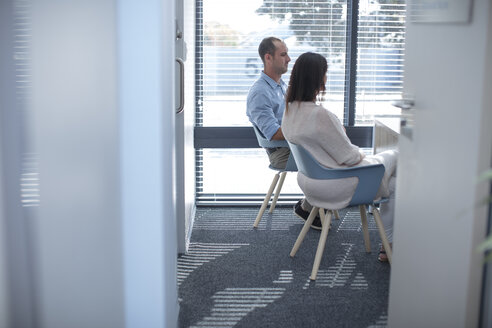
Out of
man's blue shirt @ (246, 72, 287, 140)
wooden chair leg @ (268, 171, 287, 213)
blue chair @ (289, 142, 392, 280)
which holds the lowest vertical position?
wooden chair leg @ (268, 171, 287, 213)

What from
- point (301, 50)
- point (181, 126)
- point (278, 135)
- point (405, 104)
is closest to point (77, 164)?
point (405, 104)

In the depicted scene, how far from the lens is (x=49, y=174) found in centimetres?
183

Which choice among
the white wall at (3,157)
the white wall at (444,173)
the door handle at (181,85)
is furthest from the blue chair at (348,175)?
the white wall at (3,157)

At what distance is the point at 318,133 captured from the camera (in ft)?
9.64

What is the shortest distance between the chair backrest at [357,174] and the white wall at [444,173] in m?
0.85

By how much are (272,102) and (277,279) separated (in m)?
1.29

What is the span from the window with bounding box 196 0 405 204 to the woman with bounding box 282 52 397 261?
1278 mm

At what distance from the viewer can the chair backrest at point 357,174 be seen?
9.59ft

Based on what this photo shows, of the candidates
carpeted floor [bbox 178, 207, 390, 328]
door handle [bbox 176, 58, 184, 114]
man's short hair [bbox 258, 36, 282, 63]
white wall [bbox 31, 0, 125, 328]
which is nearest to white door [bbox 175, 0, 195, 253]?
door handle [bbox 176, 58, 184, 114]

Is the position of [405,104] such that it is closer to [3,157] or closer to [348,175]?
[348,175]

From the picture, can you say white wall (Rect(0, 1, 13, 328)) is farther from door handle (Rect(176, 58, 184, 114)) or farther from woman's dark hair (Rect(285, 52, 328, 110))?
woman's dark hair (Rect(285, 52, 328, 110))

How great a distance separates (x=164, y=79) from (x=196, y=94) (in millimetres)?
2502

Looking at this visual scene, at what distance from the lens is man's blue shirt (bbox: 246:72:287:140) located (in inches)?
146

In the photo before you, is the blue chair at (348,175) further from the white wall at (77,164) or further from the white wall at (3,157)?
the white wall at (3,157)
